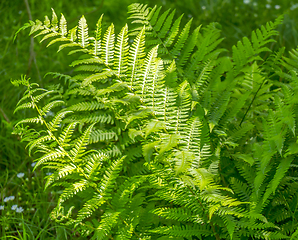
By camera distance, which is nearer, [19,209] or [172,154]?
[172,154]

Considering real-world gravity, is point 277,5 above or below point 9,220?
above

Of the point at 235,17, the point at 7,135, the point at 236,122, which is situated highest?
the point at 235,17

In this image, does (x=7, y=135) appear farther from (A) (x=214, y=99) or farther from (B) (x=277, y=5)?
(B) (x=277, y=5)

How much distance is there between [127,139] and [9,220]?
100cm

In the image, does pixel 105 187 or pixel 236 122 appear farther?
pixel 236 122

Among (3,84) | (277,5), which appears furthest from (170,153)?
(277,5)

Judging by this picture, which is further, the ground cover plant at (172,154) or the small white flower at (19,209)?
the small white flower at (19,209)

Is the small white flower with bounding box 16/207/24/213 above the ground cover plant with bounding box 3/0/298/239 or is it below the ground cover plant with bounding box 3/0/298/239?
below

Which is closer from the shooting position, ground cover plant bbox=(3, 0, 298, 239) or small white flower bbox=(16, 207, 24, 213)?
ground cover plant bbox=(3, 0, 298, 239)

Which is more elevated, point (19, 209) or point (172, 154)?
point (172, 154)

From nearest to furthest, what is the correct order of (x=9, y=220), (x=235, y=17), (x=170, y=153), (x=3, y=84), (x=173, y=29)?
(x=170, y=153) < (x=173, y=29) < (x=9, y=220) < (x=3, y=84) < (x=235, y=17)

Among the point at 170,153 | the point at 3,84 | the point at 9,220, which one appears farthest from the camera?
the point at 3,84

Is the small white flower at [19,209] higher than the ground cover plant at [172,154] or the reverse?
the reverse

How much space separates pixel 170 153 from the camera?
4.79 ft
